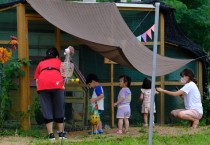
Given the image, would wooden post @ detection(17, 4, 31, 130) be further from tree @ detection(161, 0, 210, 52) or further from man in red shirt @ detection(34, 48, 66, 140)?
tree @ detection(161, 0, 210, 52)

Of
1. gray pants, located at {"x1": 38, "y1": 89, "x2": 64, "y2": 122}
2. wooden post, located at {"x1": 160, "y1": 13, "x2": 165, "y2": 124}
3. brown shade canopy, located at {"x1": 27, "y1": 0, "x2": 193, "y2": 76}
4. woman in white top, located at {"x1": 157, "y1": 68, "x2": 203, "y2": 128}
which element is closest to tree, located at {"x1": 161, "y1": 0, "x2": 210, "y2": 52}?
wooden post, located at {"x1": 160, "y1": 13, "x2": 165, "y2": 124}

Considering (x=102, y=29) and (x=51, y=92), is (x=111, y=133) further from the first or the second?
(x=102, y=29)

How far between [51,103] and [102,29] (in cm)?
155

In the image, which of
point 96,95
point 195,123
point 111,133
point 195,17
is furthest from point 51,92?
point 195,17

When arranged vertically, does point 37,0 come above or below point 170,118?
above

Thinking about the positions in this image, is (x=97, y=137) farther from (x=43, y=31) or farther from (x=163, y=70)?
(x=43, y=31)

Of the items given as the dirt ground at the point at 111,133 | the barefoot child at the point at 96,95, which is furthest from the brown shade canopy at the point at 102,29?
the dirt ground at the point at 111,133

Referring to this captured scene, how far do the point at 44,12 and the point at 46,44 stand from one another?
4.89ft

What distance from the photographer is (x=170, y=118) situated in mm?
11180

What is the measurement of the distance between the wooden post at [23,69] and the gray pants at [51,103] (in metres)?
0.80

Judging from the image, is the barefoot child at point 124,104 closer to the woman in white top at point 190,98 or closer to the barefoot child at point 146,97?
the barefoot child at point 146,97

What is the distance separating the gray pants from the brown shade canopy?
1.01 meters

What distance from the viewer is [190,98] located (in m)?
A: 10.4

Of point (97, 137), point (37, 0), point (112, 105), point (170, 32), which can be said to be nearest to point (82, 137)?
point (97, 137)
